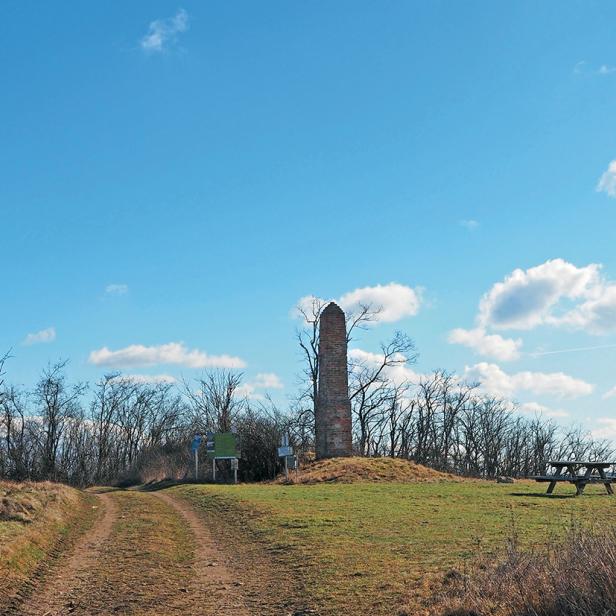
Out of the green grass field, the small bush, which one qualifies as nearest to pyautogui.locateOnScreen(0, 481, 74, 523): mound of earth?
the green grass field

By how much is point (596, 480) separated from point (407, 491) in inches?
216

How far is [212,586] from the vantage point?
9.03 m

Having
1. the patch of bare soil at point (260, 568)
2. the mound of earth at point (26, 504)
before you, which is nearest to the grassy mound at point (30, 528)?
the mound of earth at point (26, 504)

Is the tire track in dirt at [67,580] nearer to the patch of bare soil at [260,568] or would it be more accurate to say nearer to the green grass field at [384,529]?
the patch of bare soil at [260,568]

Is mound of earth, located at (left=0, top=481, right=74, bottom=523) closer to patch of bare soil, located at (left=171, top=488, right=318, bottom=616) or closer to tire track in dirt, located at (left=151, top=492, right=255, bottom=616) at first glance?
patch of bare soil, located at (left=171, top=488, right=318, bottom=616)

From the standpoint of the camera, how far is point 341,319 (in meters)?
33.7

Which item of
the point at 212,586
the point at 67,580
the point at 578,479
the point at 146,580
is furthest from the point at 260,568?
the point at 578,479

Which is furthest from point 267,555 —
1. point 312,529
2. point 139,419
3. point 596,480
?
point 139,419

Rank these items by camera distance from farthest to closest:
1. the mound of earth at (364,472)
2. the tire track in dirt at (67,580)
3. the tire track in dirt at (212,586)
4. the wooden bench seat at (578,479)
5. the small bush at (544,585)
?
the mound of earth at (364,472), the wooden bench seat at (578,479), the tire track in dirt at (67,580), the tire track in dirt at (212,586), the small bush at (544,585)

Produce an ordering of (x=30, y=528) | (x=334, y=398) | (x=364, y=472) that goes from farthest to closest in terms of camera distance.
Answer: (x=334, y=398)
(x=364, y=472)
(x=30, y=528)

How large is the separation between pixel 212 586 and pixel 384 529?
14.1 feet

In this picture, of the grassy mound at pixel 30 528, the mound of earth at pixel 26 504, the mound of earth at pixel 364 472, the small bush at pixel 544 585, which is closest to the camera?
the small bush at pixel 544 585

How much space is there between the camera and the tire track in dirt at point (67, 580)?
7996 mm

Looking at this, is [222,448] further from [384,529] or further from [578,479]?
[384,529]
